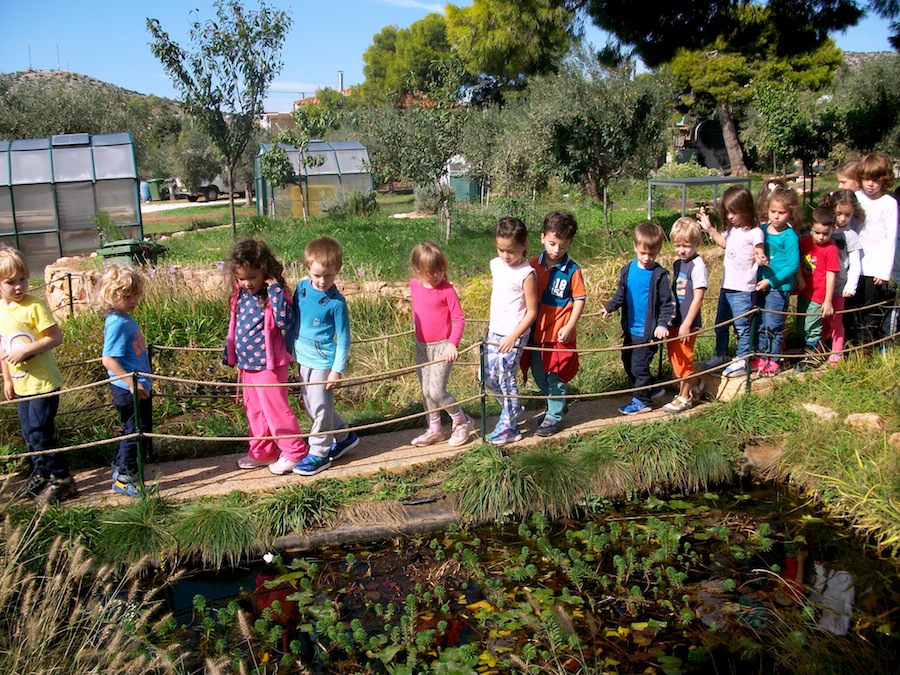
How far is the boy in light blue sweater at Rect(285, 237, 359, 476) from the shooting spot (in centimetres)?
486

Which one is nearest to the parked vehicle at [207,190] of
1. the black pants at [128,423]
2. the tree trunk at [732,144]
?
the tree trunk at [732,144]

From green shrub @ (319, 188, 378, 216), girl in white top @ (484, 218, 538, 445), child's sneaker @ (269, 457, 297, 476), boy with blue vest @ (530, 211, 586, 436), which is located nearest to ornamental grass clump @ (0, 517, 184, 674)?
child's sneaker @ (269, 457, 297, 476)

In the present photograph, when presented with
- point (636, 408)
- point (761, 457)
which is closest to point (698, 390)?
point (636, 408)

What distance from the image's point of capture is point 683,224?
5.63 m

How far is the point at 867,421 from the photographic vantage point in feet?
17.5

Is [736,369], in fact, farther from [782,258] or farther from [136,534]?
[136,534]

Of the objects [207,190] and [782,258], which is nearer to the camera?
[782,258]

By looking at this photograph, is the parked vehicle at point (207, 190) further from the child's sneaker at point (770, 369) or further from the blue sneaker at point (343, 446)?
the child's sneaker at point (770, 369)

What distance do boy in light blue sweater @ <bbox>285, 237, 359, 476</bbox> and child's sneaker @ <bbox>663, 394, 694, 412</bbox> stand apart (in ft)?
7.81

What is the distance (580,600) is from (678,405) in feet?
7.39

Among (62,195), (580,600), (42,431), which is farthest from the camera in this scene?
(62,195)

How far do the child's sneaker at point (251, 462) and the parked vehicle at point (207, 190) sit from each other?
106 feet

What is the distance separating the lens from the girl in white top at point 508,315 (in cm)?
496

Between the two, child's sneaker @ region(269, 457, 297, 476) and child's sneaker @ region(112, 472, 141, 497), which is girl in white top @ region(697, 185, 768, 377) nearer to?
child's sneaker @ region(269, 457, 297, 476)
